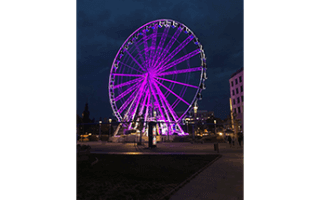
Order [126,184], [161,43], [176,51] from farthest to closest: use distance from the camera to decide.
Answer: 1. [161,43]
2. [176,51]
3. [126,184]

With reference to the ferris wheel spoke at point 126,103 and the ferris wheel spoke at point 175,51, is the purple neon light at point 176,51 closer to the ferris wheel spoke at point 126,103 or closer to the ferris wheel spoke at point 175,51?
the ferris wheel spoke at point 175,51

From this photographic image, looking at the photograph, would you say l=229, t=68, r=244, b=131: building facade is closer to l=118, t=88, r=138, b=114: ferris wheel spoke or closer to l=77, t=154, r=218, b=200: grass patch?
l=118, t=88, r=138, b=114: ferris wheel spoke

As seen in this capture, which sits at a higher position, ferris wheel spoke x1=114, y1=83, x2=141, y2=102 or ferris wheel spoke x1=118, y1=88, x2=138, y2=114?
ferris wheel spoke x1=114, y1=83, x2=141, y2=102

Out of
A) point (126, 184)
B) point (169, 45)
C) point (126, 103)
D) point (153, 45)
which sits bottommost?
point (126, 184)

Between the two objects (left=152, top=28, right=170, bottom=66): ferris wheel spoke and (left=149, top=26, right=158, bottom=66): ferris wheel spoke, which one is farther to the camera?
(left=149, top=26, right=158, bottom=66): ferris wheel spoke

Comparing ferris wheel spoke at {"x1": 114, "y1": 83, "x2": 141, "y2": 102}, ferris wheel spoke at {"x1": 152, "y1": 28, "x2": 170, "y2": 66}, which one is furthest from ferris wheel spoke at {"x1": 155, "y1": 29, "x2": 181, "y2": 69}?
ferris wheel spoke at {"x1": 114, "y1": 83, "x2": 141, "y2": 102}

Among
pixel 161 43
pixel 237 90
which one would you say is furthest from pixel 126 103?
pixel 237 90

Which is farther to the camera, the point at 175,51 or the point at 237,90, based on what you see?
the point at 237,90


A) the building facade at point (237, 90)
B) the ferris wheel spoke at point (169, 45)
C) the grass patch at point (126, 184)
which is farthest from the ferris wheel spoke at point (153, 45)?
the building facade at point (237, 90)

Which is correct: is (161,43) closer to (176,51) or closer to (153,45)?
(153,45)
